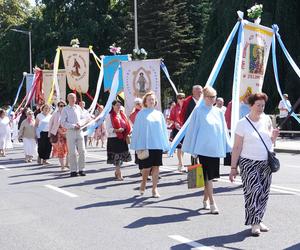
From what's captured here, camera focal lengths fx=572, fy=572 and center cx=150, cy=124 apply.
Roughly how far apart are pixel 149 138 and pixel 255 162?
9.97 feet

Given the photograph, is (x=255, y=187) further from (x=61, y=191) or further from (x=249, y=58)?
(x=249, y=58)

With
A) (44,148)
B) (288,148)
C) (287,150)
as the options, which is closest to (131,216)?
(44,148)

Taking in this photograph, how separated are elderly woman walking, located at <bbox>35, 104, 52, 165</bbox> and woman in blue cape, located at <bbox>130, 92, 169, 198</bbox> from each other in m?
7.03

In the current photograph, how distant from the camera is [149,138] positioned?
9406 millimetres

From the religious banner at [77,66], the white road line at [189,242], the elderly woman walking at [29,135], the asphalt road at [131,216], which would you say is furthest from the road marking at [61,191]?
the religious banner at [77,66]

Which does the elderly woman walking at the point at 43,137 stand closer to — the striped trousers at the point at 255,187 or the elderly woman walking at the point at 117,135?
the elderly woman walking at the point at 117,135

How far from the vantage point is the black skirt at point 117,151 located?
11.9 metres

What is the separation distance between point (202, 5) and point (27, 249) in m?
45.2

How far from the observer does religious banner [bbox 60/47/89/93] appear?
62.5 ft

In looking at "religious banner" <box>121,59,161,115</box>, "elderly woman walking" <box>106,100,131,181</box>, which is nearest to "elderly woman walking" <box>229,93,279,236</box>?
"elderly woman walking" <box>106,100,131,181</box>

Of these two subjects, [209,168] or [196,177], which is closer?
[196,177]

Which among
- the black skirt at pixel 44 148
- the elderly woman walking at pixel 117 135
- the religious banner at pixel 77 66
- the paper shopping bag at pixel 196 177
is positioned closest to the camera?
the paper shopping bag at pixel 196 177

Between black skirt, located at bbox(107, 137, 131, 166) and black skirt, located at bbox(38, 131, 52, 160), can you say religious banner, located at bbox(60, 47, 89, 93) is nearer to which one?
black skirt, located at bbox(38, 131, 52, 160)

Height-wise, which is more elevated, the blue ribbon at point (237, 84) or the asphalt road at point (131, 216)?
the blue ribbon at point (237, 84)
